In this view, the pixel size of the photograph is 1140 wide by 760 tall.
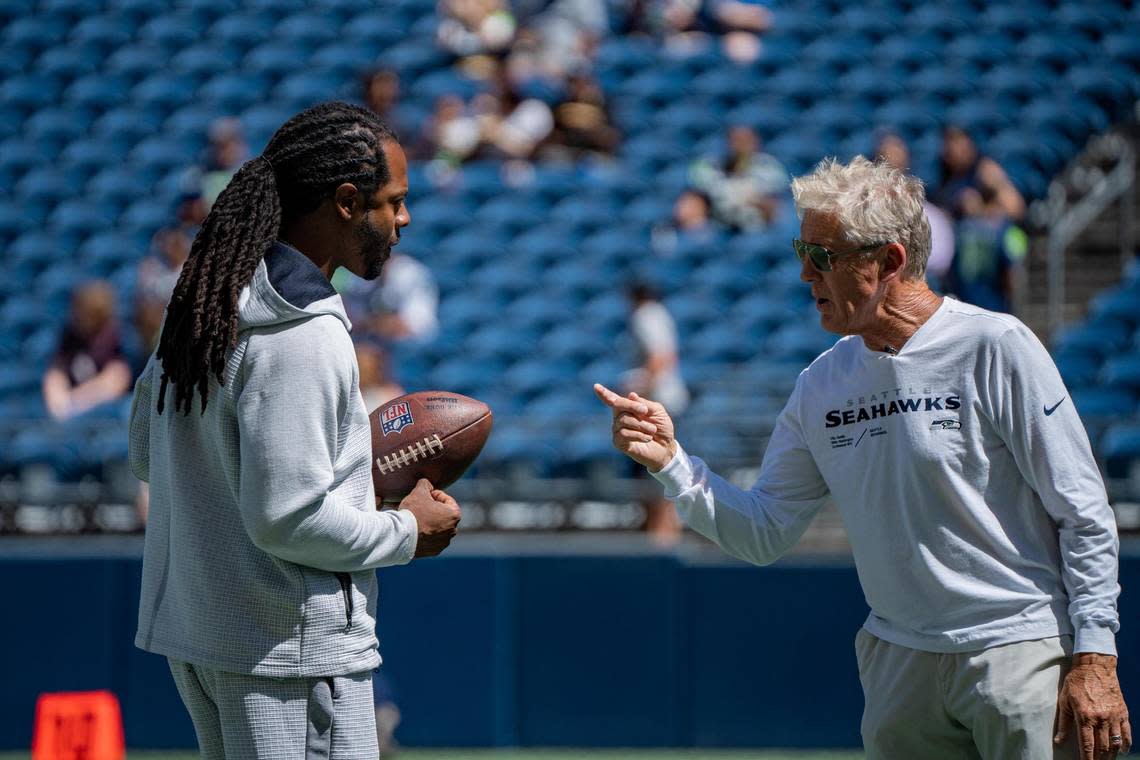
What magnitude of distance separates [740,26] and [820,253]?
25.0ft

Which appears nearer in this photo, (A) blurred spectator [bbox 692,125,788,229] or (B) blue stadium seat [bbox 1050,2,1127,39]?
(A) blurred spectator [bbox 692,125,788,229]

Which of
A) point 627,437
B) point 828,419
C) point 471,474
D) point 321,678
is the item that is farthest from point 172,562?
point 471,474

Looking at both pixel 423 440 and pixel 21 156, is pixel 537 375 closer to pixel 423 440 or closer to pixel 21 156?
pixel 21 156

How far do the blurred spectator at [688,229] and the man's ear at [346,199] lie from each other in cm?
659

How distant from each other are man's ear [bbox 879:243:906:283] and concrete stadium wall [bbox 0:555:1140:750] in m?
3.63

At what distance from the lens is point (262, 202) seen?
225 centimetres

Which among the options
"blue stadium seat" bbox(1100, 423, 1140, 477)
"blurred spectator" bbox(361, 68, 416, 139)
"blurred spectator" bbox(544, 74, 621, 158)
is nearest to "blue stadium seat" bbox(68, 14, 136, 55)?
"blurred spectator" bbox(361, 68, 416, 139)

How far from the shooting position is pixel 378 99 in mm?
9102

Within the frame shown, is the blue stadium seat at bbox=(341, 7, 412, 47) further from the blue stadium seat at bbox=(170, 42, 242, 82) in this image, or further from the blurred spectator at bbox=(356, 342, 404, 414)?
the blurred spectator at bbox=(356, 342, 404, 414)

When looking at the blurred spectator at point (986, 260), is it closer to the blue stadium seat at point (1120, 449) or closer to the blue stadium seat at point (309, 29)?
the blue stadium seat at point (1120, 449)

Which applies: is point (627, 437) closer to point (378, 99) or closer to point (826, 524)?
point (826, 524)

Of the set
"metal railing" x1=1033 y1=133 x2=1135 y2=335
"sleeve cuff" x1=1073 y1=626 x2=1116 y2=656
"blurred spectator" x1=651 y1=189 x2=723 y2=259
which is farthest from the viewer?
"blurred spectator" x1=651 y1=189 x2=723 y2=259

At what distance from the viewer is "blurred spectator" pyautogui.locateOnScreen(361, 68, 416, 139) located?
29.9 ft

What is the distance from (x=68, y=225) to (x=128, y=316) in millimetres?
1237
